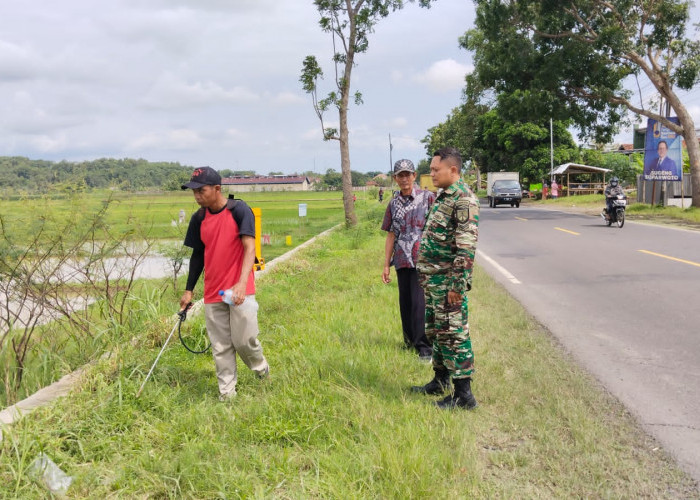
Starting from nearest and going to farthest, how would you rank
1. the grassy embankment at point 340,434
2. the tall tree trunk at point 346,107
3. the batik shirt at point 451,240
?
the grassy embankment at point 340,434
the batik shirt at point 451,240
the tall tree trunk at point 346,107

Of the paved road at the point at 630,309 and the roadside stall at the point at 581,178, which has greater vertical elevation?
the roadside stall at the point at 581,178

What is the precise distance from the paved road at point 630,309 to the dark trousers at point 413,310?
1382 millimetres

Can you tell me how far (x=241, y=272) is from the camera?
4.04 meters

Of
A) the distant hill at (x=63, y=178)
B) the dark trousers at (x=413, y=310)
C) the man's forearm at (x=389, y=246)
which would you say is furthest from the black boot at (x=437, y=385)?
the distant hill at (x=63, y=178)

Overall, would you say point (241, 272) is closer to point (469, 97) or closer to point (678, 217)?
point (678, 217)

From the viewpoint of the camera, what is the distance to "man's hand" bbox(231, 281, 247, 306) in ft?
12.9

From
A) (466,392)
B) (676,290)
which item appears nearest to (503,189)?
(676,290)

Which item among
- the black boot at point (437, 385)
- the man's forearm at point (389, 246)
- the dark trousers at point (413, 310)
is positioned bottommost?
the black boot at point (437, 385)

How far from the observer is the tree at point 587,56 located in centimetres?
2036

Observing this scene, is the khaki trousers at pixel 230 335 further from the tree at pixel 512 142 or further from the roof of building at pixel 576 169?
the tree at pixel 512 142

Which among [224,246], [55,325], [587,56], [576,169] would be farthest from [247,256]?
[576,169]

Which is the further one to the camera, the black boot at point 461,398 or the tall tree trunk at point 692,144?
the tall tree trunk at point 692,144

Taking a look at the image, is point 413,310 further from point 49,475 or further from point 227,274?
point 49,475

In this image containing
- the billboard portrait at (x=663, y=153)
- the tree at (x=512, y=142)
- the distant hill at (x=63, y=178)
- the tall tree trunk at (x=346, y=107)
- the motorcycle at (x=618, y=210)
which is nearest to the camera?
the distant hill at (x=63, y=178)
